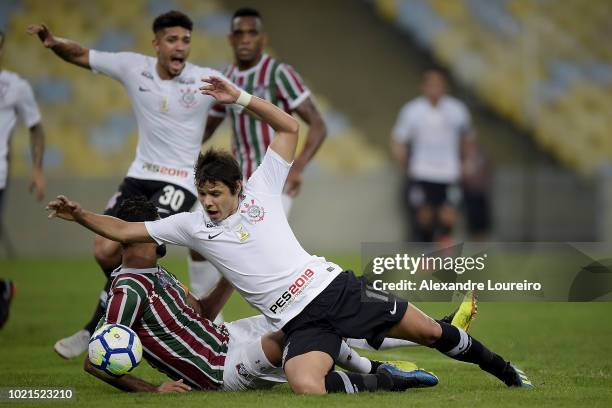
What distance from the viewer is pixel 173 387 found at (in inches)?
272

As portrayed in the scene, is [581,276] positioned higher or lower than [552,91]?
lower

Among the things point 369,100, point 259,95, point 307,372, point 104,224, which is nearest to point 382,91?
point 369,100

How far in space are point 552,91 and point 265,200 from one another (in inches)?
590

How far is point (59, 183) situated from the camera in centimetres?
1883

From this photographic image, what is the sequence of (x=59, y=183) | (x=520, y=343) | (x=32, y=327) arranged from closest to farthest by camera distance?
1. (x=520, y=343)
2. (x=32, y=327)
3. (x=59, y=183)

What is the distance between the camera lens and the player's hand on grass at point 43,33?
27.8ft

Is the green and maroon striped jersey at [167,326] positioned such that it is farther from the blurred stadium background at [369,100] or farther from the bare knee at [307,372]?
the blurred stadium background at [369,100]

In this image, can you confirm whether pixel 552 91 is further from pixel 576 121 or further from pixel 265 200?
pixel 265 200

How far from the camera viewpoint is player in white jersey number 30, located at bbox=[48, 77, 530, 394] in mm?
6750

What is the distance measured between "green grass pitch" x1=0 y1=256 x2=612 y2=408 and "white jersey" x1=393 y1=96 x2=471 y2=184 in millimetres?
3250

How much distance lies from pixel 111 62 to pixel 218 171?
2805 mm

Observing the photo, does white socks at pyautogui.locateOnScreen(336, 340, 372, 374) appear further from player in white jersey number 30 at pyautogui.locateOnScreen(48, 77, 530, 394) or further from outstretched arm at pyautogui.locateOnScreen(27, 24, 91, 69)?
outstretched arm at pyautogui.locateOnScreen(27, 24, 91, 69)

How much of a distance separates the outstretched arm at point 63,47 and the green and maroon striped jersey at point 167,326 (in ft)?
7.99

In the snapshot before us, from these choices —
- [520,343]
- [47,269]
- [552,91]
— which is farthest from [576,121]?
[520,343]
